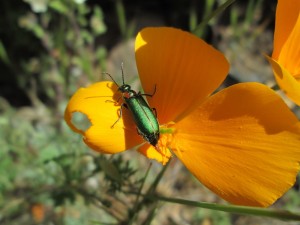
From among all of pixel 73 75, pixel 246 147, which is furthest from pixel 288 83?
pixel 73 75

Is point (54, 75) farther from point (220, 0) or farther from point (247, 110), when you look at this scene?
point (247, 110)

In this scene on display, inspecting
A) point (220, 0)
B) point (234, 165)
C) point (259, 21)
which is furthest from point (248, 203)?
point (259, 21)

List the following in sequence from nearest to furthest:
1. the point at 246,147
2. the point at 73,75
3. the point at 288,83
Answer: the point at 288,83 → the point at 246,147 → the point at 73,75

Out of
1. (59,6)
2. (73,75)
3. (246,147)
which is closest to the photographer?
(246,147)

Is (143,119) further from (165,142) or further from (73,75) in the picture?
(73,75)

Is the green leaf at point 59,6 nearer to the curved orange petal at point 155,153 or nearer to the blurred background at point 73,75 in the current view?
the blurred background at point 73,75

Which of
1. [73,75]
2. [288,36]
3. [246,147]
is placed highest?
[288,36]
